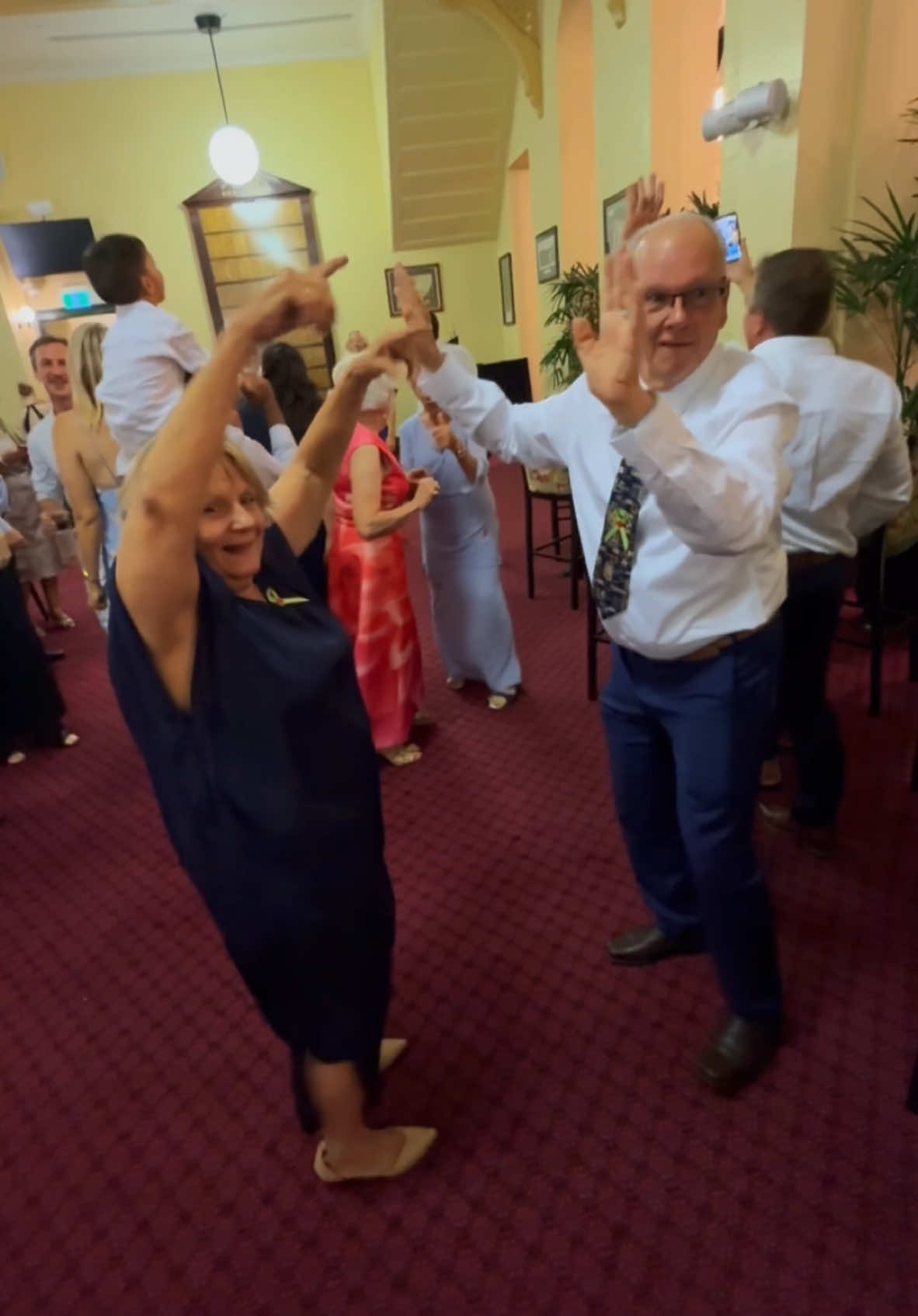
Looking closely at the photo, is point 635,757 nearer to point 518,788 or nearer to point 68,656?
point 518,788

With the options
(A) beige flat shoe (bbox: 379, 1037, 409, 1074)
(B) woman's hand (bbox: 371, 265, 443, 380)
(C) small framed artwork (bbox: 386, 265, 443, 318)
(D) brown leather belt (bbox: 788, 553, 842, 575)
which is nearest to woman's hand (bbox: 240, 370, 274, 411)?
(B) woman's hand (bbox: 371, 265, 443, 380)

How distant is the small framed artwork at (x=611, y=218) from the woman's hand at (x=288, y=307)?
3.98 meters

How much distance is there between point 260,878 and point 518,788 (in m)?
1.52

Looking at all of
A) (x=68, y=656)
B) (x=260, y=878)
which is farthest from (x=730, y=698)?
(x=68, y=656)

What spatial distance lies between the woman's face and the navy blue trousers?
0.71 metres

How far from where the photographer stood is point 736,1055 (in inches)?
57.9

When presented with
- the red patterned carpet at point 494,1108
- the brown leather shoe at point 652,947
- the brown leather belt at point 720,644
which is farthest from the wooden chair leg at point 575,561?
the brown leather belt at point 720,644

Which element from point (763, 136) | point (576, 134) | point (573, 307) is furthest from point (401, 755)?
point (576, 134)

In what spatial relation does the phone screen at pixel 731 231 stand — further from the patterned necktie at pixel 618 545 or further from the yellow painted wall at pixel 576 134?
the yellow painted wall at pixel 576 134

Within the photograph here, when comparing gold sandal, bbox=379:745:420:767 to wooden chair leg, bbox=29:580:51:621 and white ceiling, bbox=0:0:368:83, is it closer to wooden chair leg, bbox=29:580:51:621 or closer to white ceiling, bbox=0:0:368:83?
wooden chair leg, bbox=29:580:51:621

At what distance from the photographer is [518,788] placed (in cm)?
252

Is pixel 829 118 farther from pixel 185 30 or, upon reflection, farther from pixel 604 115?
pixel 185 30

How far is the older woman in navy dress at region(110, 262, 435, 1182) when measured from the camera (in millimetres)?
875

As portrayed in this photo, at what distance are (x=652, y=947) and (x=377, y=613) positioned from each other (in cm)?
138
